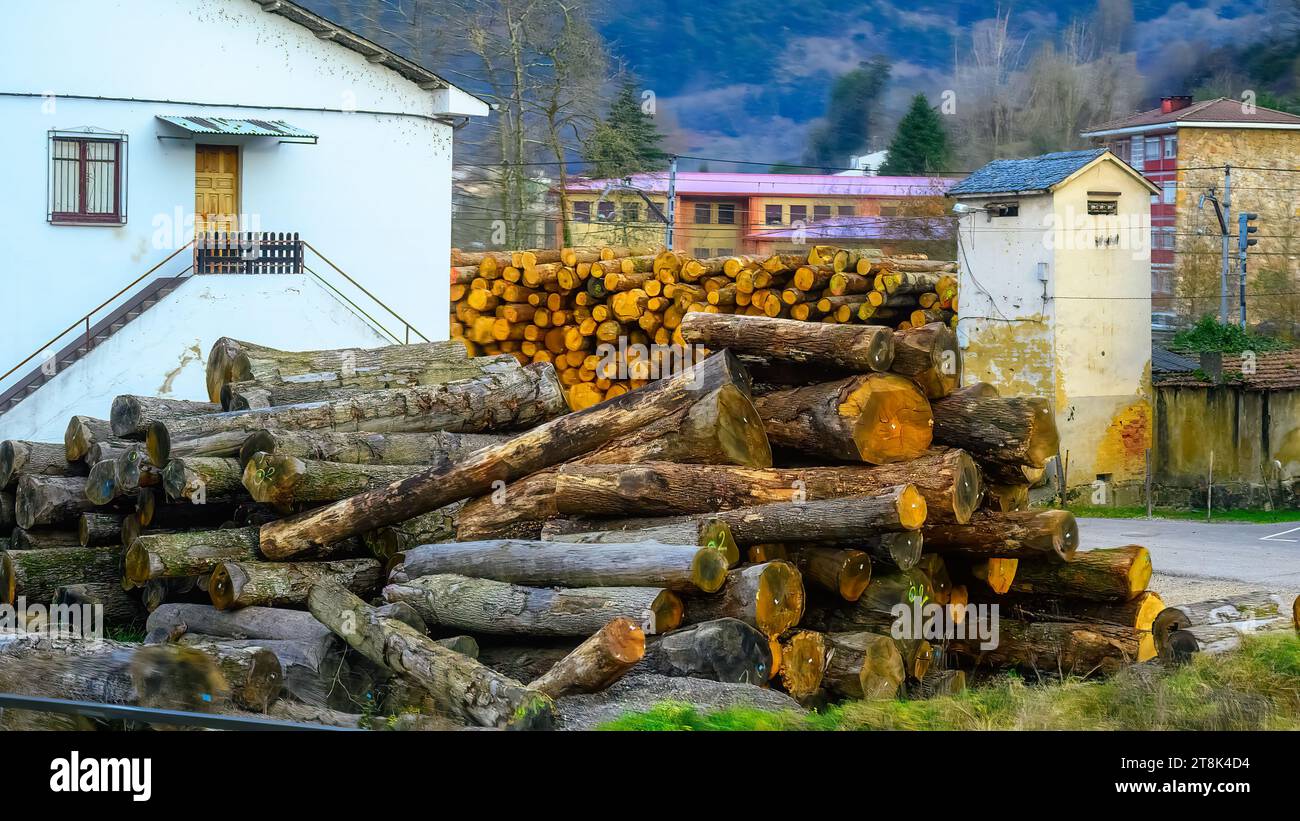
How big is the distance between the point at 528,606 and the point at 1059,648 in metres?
4.17

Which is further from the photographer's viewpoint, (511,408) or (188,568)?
(511,408)

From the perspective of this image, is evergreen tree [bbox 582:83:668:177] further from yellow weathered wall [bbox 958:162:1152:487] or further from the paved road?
the paved road

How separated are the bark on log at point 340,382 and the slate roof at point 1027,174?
17.0m

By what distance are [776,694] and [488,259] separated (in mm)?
17240

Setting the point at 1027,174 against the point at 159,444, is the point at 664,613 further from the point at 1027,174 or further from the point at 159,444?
the point at 1027,174

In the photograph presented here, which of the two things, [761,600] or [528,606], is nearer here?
[761,600]

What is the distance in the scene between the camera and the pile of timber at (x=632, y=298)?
23938 mm

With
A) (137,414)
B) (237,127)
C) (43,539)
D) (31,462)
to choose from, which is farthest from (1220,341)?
(43,539)

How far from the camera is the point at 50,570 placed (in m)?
12.7

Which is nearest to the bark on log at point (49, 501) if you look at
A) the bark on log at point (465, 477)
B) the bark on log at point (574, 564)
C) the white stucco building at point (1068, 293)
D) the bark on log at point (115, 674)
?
the bark on log at point (465, 477)

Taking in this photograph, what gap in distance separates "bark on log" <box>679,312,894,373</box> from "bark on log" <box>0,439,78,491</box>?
6239 millimetres
